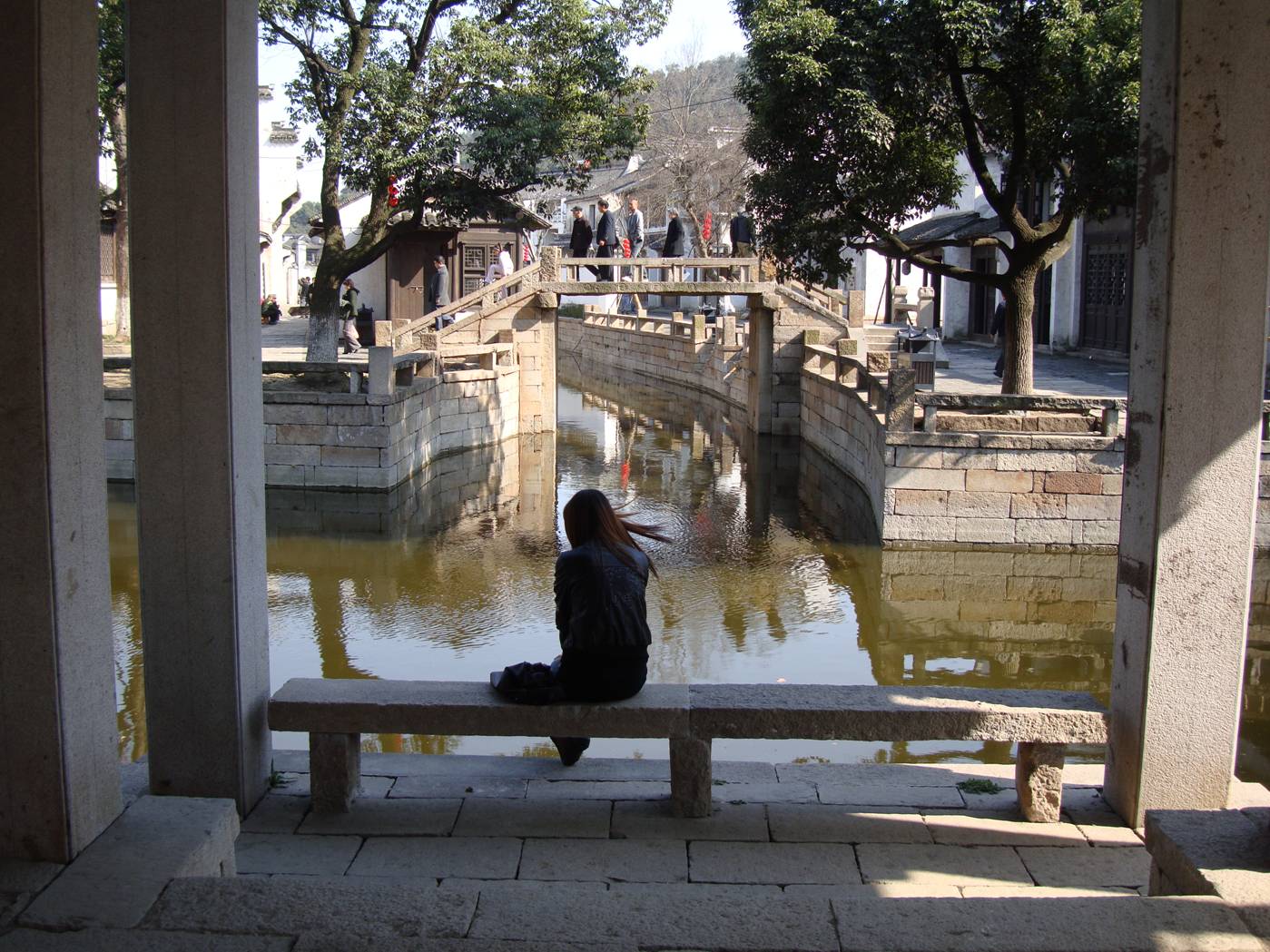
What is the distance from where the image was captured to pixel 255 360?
4648 mm

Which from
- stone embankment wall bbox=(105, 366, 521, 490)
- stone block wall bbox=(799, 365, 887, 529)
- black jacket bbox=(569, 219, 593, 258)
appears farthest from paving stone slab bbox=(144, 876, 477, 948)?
black jacket bbox=(569, 219, 593, 258)

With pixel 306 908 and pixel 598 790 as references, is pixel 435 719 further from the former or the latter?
pixel 306 908

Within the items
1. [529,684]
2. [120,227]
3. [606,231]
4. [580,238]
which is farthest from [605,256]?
[529,684]

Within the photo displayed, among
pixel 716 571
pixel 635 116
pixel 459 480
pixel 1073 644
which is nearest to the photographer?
pixel 1073 644

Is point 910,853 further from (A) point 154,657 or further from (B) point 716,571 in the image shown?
(B) point 716,571

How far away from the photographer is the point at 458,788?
16.9 feet

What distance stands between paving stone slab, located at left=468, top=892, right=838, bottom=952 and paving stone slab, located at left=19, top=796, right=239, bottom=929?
0.85 metres

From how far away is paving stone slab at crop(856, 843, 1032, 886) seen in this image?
168 inches

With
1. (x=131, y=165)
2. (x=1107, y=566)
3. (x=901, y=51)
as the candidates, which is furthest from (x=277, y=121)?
(x=131, y=165)

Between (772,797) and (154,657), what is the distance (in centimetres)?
242

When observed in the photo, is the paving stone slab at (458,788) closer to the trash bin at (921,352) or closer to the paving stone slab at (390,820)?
the paving stone slab at (390,820)

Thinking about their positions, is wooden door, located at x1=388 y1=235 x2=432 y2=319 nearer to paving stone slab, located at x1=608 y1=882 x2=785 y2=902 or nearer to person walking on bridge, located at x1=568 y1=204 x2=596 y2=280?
person walking on bridge, located at x1=568 y1=204 x2=596 y2=280

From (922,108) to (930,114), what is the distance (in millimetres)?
408

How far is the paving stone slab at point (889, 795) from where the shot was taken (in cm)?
500
